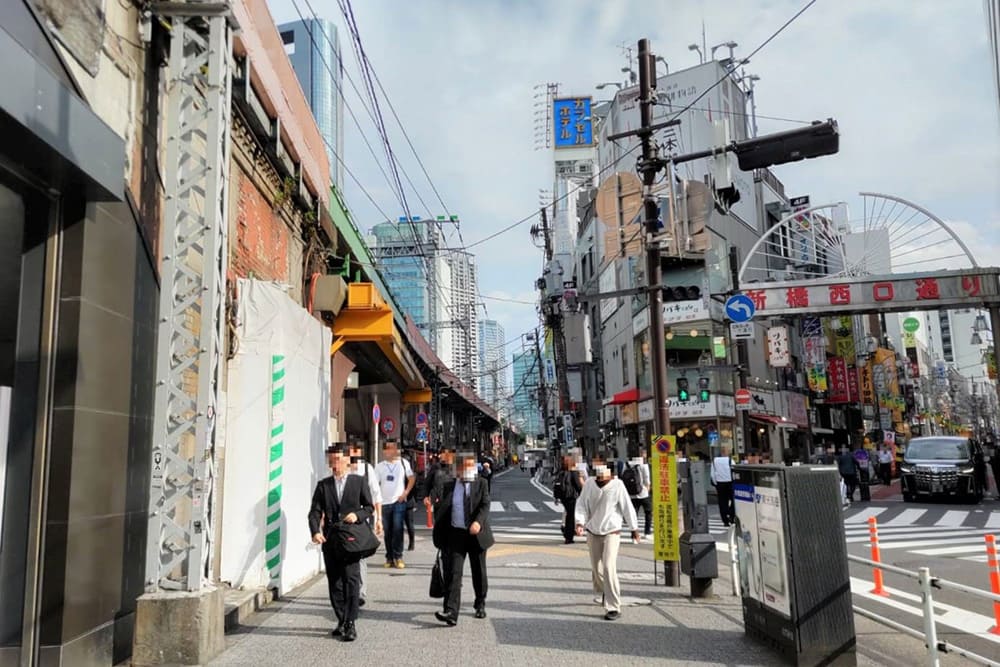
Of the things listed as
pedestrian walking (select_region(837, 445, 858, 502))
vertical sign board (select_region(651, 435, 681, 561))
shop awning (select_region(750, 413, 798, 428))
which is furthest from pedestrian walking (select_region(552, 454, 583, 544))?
shop awning (select_region(750, 413, 798, 428))

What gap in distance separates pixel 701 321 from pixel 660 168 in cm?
2340

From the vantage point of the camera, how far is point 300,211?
13828 mm

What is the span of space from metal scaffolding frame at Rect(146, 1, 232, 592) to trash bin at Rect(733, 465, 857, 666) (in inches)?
190

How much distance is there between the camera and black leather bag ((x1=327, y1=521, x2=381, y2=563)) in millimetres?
7281

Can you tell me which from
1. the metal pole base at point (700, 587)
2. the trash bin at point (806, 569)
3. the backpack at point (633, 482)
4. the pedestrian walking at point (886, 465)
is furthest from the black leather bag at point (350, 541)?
the pedestrian walking at point (886, 465)

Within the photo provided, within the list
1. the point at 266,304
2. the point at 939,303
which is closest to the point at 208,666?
the point at 266,304

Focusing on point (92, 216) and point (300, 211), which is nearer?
point (92, 216)

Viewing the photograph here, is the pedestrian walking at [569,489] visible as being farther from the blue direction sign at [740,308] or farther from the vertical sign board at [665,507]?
the blue direction sign at [740,308]

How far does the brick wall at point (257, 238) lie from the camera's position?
10055 millimetres

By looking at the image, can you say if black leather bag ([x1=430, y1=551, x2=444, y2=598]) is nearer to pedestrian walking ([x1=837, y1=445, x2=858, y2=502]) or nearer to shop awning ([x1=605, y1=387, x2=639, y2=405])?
pedestrian walking ([x1=837, y1=445, x2=858, y2=502])

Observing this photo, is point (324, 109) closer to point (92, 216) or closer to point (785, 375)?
point (92, 216)

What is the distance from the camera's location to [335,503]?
7.57 meters

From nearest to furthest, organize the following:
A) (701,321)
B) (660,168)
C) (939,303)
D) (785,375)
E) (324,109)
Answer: (660,168) → (324,109) → (939,303) → (701,321) → (785,375)

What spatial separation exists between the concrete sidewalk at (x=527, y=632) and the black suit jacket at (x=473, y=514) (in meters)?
0.84
